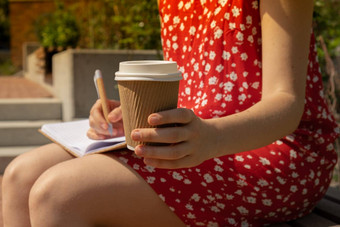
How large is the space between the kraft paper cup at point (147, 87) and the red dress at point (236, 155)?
0.33 metres

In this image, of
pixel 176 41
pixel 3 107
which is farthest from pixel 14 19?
pixel 176 41

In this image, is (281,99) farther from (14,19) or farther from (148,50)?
(14,19)

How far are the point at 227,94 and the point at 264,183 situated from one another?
0.27 m

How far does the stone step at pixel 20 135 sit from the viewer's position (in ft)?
13.8

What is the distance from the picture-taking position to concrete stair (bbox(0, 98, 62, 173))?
4.11 metres

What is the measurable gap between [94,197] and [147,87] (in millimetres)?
386

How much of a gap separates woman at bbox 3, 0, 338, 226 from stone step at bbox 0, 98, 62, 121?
10.8 ft

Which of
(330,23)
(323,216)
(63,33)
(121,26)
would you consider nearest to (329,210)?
(323,216)

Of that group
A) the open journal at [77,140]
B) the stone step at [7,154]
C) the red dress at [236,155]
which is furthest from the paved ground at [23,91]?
the red dress at [236,155]

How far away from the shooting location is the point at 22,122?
178 inches

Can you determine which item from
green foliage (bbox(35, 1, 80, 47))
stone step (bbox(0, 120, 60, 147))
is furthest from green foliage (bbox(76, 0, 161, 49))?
stone step (bbox(0, 120, 60, 147))

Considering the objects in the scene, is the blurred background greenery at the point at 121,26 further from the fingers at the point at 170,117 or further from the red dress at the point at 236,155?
the fingers at the point at 170,117

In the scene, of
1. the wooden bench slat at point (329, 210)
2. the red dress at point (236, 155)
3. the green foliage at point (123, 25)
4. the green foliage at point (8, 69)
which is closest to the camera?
the red dress at point (236, 155)

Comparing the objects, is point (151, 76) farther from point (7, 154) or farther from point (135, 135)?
point (7, 154)
